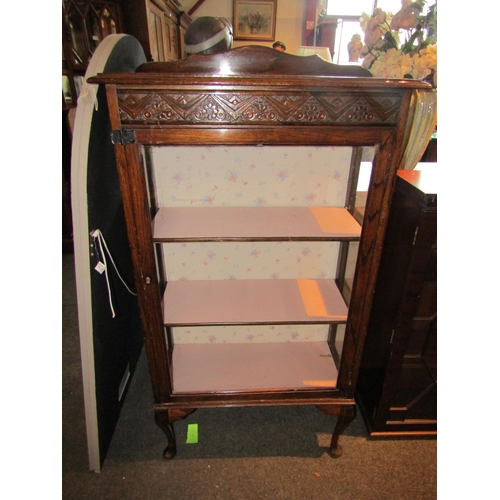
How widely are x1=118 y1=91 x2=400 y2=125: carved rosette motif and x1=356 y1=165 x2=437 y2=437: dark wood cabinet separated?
1.10ft

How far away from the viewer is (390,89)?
0.92 meters

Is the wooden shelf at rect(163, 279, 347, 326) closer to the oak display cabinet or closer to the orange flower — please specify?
the oak display cabinet

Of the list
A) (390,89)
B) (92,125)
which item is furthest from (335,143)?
(92,125)

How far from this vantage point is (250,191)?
4.59 feet

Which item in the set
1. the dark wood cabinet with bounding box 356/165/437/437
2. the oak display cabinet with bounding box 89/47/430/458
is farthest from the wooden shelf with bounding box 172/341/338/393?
the dark wood cabinet with bounding box 356/165/437/437

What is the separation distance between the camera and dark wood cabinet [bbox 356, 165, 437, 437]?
1.17 meters


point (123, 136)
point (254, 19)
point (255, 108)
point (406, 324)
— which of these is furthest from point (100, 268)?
point (254, 19)

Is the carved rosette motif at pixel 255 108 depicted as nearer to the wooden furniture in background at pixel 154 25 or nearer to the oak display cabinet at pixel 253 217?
the oak display cabinet at pixel 253 217

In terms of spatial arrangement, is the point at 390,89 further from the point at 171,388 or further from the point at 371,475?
the point at 371,475

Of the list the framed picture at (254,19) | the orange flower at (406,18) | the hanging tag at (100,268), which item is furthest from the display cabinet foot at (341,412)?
the framed picture at (254,19)

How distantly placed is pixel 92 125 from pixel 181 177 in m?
0.37

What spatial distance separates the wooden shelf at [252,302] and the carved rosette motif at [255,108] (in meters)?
0.74

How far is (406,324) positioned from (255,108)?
1.00m

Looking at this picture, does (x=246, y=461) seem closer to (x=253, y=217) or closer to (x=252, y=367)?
(x=252, y=367)
